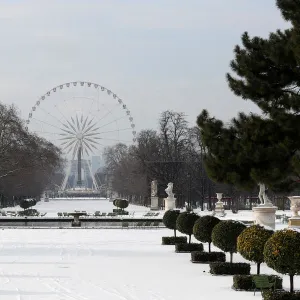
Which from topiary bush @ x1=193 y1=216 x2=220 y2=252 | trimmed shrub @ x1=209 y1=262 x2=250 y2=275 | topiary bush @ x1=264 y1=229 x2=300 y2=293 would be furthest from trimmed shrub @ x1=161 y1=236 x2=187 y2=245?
topiary bush @ x1=264 y1=229 x2=300 y2=293

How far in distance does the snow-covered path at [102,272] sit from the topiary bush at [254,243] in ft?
2.75

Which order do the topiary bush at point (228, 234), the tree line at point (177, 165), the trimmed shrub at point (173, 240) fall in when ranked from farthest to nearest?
the tree line at point (177, 165) < the trimmed shrub at point (173, 240) < the topiary bush at point (228, 234)

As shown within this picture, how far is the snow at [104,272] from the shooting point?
712 inches

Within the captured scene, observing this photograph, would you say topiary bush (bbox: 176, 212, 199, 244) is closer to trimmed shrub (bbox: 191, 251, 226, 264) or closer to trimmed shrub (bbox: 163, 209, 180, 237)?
trimmed shrub (bbox: 191, 251, 226, 264)

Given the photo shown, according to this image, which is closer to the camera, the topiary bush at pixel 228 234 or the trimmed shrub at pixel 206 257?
the topiary bush at pixel 228 234

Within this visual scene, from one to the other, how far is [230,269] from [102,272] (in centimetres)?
335

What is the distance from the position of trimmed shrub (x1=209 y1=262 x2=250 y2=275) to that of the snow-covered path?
0.96ft

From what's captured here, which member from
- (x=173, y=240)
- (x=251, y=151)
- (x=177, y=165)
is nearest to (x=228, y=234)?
(x=251, y=151)

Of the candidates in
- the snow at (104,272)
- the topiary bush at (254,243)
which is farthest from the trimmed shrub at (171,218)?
the topiary bush at (254,243)

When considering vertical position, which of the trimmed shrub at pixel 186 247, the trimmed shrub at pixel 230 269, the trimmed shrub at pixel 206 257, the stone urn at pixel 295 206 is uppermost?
the stone urn at pixel 295 206

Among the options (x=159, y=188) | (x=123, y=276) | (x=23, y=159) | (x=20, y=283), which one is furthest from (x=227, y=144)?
(x=159, y=188)

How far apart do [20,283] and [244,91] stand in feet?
22.8

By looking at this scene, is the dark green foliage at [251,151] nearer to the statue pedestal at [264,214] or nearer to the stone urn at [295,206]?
the statue pedestal at [264,214]

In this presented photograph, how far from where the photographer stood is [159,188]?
293ft
